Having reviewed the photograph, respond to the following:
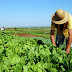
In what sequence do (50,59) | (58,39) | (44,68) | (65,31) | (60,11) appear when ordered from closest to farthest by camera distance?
1. (44,68)
2. (50,59)
3. (60,11)
4. (65,31)
5. (58,39)

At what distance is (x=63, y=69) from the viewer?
1591 millimetres

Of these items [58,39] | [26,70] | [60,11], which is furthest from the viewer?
[58,39]

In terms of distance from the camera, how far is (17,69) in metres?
1.60

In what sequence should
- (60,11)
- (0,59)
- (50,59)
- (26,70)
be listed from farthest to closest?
(60,11) → (0,59) → (50,59) → (26,70)

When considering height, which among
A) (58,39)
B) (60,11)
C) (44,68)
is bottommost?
(44,68)

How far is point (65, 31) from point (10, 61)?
2013mm

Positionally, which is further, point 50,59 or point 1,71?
point 50,59

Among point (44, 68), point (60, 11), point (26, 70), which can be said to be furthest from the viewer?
point (60, 11)

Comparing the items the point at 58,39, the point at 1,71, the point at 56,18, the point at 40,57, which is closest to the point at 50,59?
the point at 40,57

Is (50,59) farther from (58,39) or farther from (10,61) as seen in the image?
(58,39)

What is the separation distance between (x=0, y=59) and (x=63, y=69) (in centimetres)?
129

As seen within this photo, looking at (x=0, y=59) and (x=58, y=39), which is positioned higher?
(x=58, y=39)

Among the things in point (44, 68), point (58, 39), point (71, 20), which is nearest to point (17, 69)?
point (44, 68)

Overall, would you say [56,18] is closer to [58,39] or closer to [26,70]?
[58,39]
